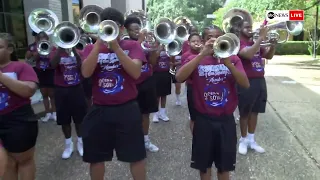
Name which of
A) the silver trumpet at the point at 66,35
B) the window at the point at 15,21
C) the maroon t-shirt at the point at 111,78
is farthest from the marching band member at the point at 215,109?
the window at the point at 15,21

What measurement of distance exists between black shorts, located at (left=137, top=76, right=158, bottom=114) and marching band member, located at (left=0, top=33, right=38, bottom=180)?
1686mm

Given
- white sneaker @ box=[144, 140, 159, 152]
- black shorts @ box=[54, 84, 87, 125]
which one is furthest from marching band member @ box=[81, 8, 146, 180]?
white sneaker @ box=[144, 140, 159, 152]

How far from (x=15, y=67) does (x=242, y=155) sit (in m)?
2.85

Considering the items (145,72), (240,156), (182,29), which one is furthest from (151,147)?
(182,29)

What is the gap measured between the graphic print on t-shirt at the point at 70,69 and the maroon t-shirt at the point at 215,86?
180 centimetres

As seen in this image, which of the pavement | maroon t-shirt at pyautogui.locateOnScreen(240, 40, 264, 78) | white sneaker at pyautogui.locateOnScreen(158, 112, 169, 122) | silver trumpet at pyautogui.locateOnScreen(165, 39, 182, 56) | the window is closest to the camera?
the pavement

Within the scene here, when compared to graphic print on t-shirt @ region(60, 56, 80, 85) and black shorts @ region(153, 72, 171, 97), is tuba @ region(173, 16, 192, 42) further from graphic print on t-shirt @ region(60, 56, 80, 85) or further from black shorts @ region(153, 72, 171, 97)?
graphic print on t-shirt @ region(60, 56, 80, 85)

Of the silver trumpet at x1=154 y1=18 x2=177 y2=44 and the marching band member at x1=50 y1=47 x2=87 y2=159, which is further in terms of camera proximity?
the silver trumpet at x1=154 y1=18 x2=177 y2=44

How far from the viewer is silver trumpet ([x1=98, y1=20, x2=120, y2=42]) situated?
2436 mm

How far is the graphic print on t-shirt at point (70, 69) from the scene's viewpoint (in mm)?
3869

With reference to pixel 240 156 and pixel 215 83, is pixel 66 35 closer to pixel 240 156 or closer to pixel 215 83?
pixel 215 83

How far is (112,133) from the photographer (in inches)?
106

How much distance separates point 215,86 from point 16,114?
1.67m

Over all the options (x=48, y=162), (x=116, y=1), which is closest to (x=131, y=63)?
(x=48, y=162)
